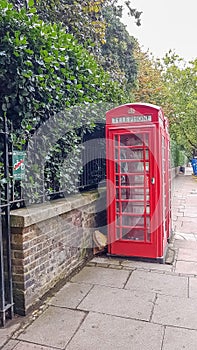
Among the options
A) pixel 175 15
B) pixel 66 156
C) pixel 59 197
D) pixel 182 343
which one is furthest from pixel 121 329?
pixel 175 15

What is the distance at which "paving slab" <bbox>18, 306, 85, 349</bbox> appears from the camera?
2291 mm

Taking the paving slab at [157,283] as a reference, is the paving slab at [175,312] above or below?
below

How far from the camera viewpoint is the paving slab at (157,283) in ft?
10.5

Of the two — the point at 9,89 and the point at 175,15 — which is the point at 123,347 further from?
the point at 175,15

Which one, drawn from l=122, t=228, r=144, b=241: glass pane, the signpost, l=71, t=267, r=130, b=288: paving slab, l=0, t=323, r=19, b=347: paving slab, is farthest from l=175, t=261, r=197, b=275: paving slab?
the signpost

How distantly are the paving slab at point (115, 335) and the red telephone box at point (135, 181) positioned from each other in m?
1.65

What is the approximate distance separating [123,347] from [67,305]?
834 millimetres

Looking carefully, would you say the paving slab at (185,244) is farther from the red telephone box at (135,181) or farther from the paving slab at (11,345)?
the paving slab at (11,345)

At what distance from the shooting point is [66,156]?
3730 millimetres

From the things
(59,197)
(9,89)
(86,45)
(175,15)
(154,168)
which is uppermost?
(175,15)

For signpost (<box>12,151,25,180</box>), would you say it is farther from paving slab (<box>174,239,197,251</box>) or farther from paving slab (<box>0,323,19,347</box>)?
paving slab (<box>174,239,197,251</box>)

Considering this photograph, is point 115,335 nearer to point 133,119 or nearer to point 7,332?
point 7,332

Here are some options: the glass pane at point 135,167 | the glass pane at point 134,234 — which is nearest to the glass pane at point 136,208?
the glass pane at point 134,234

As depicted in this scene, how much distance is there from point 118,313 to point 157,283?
0.88 meters
